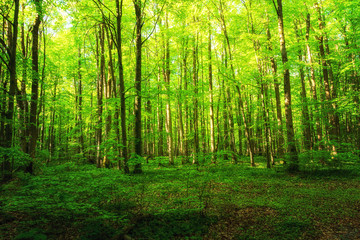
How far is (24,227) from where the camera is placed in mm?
3770

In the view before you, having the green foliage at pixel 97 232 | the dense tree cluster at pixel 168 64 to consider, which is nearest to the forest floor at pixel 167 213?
the green foliage at pixel 97 232

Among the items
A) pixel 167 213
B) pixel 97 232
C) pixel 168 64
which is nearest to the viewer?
pixel 97 232

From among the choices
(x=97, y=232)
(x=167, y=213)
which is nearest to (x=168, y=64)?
(x=167, y=213)

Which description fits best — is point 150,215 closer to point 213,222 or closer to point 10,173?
point 213,222

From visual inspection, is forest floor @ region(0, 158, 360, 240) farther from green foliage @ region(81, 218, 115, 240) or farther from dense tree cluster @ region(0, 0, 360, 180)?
dense tree cluster @ region(0, 0, 360, 180)

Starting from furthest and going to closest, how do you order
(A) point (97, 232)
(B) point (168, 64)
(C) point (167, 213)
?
(B) point (168, 64) < (C) point (167, 213) < (A) point (97, 232)

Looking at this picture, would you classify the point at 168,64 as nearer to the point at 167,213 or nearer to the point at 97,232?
the point at 167,213

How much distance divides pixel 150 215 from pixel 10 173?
804 cm

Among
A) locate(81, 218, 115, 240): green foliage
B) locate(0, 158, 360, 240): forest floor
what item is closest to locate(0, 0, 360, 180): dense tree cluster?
locate(0, 158, 360, 240): forest floor

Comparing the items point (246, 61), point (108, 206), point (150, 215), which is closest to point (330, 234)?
point (150, 215)

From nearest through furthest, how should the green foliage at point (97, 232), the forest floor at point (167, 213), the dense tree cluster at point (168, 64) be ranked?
the green foliage at point (97, 232), the forest floor at point (167, 213), the dense tree cluster at point (168, 64)

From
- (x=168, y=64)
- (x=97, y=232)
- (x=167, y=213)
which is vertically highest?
(x=168, y=64)

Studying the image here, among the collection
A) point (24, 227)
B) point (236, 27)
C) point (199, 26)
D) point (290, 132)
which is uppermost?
point (236, 27)

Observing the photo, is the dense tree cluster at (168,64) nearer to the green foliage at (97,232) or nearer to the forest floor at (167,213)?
the forest floor at (167,213)
